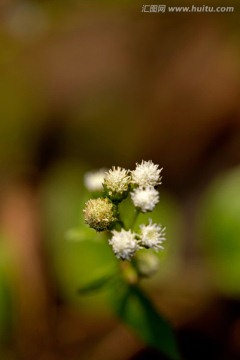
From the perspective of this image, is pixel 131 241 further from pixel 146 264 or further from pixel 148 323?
pixel 148 323

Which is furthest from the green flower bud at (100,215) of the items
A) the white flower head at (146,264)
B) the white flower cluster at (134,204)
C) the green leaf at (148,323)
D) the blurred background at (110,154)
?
the blurred background at (110,154)

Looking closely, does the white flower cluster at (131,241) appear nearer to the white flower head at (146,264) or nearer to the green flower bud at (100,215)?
the green flower bud at (100,215)

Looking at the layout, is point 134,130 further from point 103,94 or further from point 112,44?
point 112,44

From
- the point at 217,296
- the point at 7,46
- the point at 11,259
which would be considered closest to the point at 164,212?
the point at 217,296

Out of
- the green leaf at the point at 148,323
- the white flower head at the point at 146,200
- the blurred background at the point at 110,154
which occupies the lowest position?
the green leaf at the point at 148,323

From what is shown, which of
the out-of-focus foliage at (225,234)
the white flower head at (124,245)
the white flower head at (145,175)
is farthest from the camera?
the out-of-focus foliage at (225,234)

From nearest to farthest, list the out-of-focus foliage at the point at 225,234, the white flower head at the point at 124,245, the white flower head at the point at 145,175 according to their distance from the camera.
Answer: the white flower head at the point at 124,245 → the white flower head at the point at 145,175 → the out-of-focus foliage at the point at 225,234

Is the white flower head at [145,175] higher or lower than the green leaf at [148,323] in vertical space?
higher

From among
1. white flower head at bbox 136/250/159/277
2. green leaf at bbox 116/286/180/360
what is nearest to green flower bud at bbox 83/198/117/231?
white flower head at bbox 136/250/159/277
